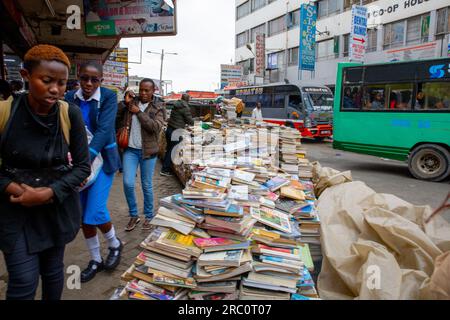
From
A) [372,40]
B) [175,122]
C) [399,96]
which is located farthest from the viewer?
[372,40]

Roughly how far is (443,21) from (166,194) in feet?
60.5

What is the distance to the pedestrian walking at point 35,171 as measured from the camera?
1636 mm

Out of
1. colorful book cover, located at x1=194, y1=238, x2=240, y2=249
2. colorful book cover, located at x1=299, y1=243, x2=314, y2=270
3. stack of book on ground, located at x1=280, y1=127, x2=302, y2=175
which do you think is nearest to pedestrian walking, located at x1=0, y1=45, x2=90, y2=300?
colorful book cover, located at x1=194, y1=238, x2=240, y2=249

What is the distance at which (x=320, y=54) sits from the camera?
25.0m

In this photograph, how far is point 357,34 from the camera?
16.5 metres

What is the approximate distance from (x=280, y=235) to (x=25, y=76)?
1992 millimetres

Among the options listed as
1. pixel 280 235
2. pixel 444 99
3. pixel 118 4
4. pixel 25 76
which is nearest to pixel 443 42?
pixel 444 99

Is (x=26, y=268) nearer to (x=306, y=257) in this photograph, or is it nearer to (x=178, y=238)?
(x=178, y=238)

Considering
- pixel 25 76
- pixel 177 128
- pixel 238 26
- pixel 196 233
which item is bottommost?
pixel 196 233

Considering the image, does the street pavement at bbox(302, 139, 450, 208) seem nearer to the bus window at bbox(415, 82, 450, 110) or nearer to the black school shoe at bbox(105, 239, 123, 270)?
the bus window at bbox(415, 82, 450, 110)

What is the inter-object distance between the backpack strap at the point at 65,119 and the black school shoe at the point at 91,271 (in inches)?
56.8

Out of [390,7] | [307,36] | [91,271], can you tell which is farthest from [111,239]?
[390,7]

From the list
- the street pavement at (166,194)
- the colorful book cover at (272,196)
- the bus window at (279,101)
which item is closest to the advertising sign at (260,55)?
the bus window at (279,101)

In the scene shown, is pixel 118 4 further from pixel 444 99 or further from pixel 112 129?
pixel 444 99
